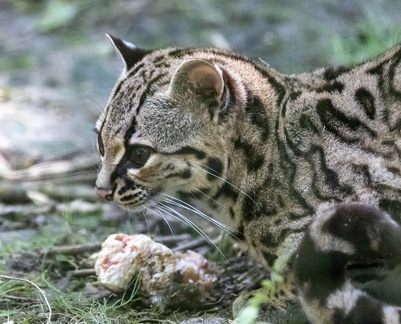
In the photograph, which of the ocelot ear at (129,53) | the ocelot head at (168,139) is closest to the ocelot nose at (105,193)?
the ocelot head at (168,139)

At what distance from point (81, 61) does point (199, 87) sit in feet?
15.9

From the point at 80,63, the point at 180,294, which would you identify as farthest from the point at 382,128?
the point at 80,63

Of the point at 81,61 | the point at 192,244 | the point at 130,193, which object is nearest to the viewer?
the point at 130,193

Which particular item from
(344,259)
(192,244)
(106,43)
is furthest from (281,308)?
(106,43)

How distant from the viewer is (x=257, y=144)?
4.14m

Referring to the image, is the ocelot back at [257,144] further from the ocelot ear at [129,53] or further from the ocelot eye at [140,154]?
the ocelot ear at [129,53]

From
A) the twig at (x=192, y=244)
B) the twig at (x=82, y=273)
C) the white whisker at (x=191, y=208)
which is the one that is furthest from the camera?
the twig at (x=192, y=244)

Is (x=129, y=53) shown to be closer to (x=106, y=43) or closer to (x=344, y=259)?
(x=344, y=259)

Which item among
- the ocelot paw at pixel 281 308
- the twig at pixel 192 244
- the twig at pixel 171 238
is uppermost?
the ocelot paw at pixel 281 308

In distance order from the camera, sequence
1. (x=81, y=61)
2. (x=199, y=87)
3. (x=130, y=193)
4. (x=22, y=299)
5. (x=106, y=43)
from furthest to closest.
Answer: (x=106, y=43), (x=81, y=61), (x=22, y=299), (x=130, y=193), (x=199, y=87)

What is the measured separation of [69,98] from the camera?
795 cm

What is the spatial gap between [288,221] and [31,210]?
285 cm

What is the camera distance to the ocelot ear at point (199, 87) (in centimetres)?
396

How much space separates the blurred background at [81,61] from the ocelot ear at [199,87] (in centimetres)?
112
